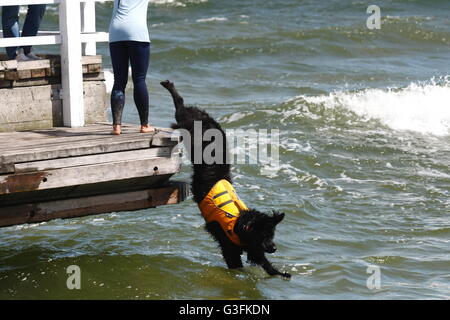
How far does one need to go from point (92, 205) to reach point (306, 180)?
4812 mm

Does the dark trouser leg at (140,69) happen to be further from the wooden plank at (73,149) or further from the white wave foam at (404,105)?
→ the white wave foam at (404,105)

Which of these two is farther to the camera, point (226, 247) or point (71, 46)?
point (71, 46)

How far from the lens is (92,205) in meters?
7.32

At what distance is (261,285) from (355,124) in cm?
770

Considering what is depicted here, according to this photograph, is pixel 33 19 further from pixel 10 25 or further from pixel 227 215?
pixel 227 215

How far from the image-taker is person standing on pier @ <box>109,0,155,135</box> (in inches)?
295

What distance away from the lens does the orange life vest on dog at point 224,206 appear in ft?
24.2

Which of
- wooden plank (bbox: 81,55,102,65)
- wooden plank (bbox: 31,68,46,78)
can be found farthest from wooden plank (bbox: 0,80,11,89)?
wooden plank (bbox: 81,55,102,65)

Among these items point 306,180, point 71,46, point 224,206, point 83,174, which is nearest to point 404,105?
point 306,180

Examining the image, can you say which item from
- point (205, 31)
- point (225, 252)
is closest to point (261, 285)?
point (225, 252)

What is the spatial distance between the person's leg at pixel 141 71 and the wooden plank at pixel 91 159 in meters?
0.48

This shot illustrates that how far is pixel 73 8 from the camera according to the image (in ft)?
26.4

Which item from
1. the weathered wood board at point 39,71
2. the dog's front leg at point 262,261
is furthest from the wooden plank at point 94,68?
the dog's front leg at point 262,261

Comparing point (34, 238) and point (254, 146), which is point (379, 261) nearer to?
point (34, 238)
